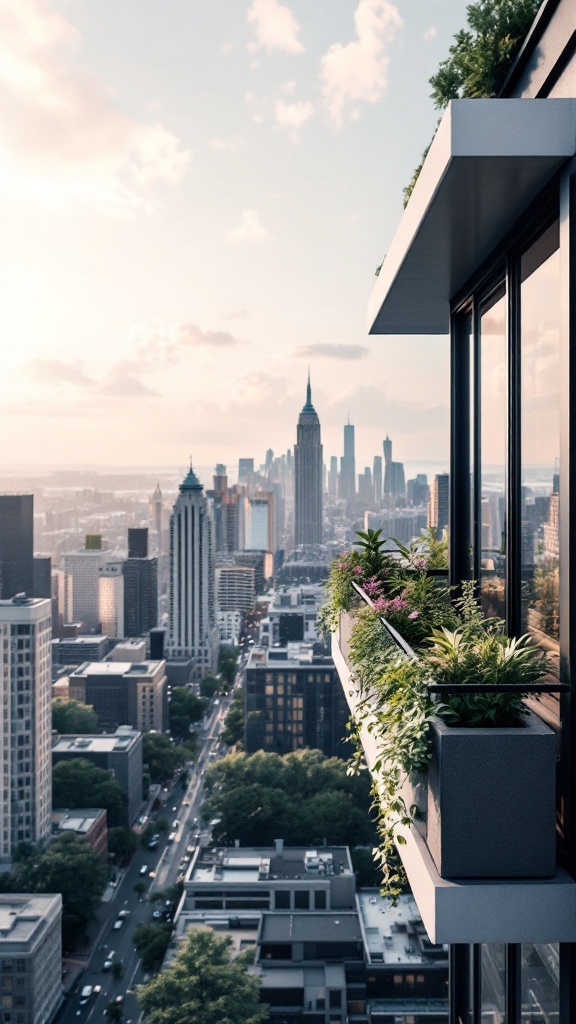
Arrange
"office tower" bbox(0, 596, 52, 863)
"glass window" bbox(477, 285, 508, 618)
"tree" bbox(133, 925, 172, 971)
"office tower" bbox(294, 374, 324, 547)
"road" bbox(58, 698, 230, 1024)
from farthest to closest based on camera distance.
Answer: "office tower" bbox(294, 374, 324, 547) → "office tower" bbox(0, 596, 52, 863) → "tree" bbox(133, 925, 172, 971) → "road" bbox(58, 698, 230, 1024) → "glass window" bbox(477, 285, 508, 618)

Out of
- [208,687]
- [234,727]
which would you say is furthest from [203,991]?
[208,687]

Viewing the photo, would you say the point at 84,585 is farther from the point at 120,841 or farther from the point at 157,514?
the point at 120,841

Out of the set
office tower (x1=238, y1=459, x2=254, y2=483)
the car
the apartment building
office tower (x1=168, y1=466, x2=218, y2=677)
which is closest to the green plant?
the apartment building

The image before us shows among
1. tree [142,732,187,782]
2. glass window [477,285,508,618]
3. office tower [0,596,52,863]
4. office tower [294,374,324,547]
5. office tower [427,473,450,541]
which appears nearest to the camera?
glass window [477,285,508,618]

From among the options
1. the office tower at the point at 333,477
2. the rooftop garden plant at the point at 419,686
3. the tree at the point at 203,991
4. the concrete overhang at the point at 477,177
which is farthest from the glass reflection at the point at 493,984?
the office tower at the point at 333,477

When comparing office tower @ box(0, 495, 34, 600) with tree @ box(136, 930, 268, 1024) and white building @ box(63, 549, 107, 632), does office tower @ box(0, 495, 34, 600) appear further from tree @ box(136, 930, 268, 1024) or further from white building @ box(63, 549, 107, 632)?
tree @ box(136, 930, 268, 1024)

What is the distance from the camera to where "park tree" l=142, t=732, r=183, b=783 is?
2748 centimetres

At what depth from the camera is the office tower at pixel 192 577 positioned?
3997cm

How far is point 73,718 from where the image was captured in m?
27.9

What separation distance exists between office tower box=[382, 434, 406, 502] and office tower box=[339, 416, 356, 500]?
6.15 m

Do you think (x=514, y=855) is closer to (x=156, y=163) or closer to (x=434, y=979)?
(x=434, y=979)

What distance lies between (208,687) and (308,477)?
16549mm

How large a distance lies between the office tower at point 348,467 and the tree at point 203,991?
29.1 metres

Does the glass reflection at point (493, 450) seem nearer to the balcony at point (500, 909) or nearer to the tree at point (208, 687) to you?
the balcony at point (500, 909)
